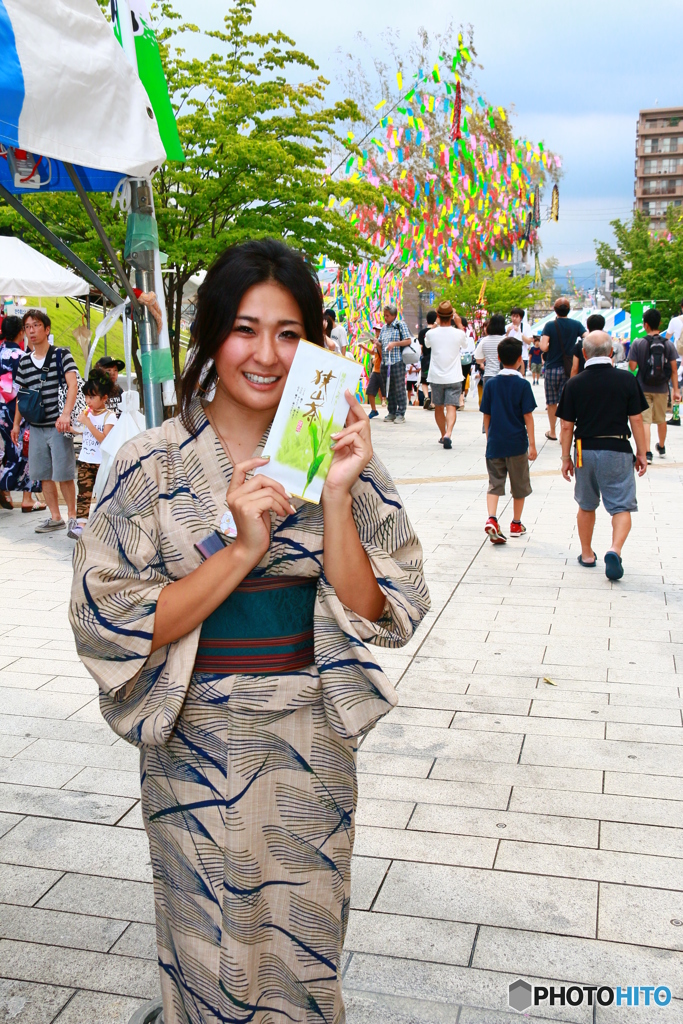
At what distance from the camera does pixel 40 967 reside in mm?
2633

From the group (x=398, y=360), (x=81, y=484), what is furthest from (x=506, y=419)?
(x=398, y=360)

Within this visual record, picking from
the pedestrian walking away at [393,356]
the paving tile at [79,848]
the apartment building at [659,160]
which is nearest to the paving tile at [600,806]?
the paving tile at [79,848]

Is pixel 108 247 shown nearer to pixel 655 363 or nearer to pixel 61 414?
pixel 61 414

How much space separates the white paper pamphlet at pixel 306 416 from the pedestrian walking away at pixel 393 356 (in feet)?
45.4

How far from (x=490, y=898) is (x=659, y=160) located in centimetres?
13295

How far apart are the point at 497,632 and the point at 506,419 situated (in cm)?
266

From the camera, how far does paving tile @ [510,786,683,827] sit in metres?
3.36

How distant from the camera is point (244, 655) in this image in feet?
6.07

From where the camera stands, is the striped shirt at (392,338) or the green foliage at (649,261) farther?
the green foliage at (649,261)

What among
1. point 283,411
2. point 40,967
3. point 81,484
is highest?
point 283,411

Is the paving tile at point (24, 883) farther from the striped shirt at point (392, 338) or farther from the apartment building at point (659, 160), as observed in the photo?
the apartment building at point (659, 160)

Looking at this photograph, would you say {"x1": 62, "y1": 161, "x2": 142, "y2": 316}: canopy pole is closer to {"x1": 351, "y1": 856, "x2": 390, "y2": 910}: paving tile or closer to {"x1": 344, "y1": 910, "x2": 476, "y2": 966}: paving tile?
{"x1": 351, "y1": 856, "x2": 390, "y2": 910}: paving tile

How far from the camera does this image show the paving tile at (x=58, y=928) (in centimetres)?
274

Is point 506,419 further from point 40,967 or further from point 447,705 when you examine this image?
point 40,967
